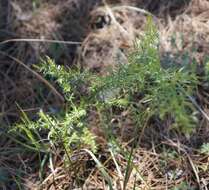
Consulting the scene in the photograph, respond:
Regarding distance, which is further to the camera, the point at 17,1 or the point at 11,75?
the point at 17,1

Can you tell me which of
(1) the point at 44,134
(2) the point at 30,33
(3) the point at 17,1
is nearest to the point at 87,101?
(1) the point at 44,134

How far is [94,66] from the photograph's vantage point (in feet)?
8.49

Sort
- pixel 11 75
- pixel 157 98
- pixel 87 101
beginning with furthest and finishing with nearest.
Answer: pixel 11 75 → pixel 87 101 → pixel 157 98

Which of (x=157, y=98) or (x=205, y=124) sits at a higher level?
(x=157, y=98)

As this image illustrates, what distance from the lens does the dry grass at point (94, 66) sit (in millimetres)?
2094

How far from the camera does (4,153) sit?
2.28 meters

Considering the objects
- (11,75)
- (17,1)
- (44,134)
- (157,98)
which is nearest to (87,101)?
(157,98)

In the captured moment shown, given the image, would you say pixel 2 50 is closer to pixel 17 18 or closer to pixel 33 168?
pixel 17 18

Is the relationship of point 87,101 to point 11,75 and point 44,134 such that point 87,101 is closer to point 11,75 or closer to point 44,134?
point 44,134

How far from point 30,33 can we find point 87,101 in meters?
1.11

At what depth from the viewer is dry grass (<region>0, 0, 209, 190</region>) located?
2.09 m

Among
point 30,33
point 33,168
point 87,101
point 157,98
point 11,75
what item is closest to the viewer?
point 157,98

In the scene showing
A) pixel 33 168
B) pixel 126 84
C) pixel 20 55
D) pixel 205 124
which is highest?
pixel 126 84

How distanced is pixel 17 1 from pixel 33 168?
50.4 inches
